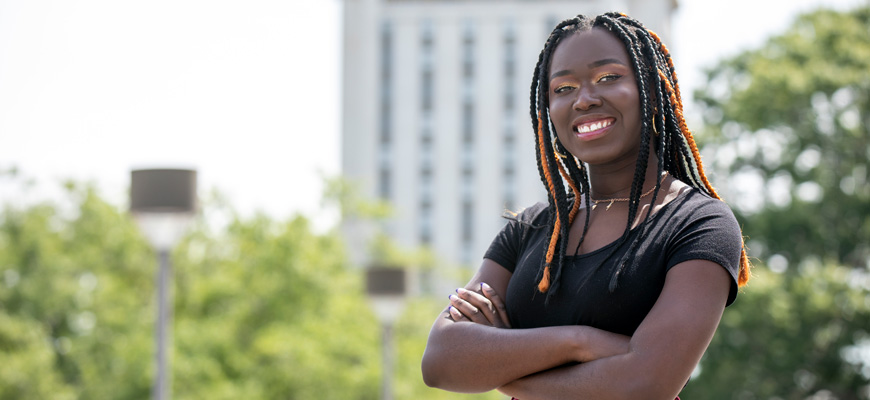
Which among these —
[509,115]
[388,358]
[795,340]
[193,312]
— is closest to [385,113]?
[509,115]

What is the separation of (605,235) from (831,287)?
1668cm

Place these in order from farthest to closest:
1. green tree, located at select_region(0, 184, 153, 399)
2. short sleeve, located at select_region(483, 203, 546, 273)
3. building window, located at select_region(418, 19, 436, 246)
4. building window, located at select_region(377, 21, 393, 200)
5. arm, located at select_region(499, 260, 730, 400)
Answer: building window, located at select_region(377, 21, 393, 200)
building window, located at select_region(418, 19, 436, 246)
green tree, located at select_region(0, 184, 153, 399)
short sleeve, located at select_region(483, 203, 546, 273)
arm, located at select_region(499, 260, 730, 400)

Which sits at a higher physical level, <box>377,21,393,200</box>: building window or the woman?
the woman

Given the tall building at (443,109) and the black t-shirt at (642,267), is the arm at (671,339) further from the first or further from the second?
the tall building at (443,109)

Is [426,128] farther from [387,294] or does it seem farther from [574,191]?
[574,191]

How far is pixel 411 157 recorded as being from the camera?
69062 mm

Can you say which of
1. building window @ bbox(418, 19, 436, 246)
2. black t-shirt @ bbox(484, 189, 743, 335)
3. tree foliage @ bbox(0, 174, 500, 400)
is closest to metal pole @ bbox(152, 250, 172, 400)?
black t-shirt @ bbox(484, 189, 743, 335)

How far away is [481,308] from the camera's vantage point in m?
2.57

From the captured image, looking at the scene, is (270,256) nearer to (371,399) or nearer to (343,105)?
(371,399)

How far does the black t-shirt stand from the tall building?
65.0 meters

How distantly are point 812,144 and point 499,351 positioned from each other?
62.4 feet

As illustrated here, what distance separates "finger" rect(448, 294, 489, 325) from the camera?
256cm

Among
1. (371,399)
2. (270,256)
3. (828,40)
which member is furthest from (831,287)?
(270,256)

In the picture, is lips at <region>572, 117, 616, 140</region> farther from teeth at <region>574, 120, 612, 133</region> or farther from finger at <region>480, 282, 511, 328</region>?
finger at <region>480, 282, 511, 328</region>
